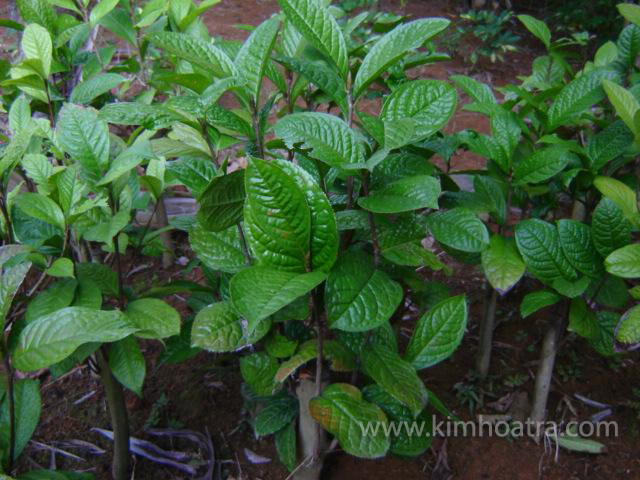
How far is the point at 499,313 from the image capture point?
1916 millimetres

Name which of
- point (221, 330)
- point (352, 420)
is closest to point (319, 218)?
point (221, 330)

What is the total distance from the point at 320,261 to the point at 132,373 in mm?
558

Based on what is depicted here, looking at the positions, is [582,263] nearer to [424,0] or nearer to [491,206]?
[491,206]

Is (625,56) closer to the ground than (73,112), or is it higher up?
closer to the ground

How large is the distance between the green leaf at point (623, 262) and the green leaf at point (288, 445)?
79 cm

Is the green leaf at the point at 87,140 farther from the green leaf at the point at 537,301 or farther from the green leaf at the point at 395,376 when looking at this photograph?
the green leaf at the point at 537,301

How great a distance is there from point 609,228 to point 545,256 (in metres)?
0.14

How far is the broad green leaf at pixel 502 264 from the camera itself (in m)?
1.18

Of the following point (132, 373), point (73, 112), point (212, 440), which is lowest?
point (212, 440)

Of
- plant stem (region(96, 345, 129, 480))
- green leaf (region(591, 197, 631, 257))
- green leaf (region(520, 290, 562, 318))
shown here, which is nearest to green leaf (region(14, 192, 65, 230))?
plant stem (region(96, 345, 129, 480))

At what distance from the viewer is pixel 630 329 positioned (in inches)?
43.3

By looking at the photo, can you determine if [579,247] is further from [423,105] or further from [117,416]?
Result: [117,416]

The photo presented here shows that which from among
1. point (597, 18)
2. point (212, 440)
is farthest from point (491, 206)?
point (597, 18)

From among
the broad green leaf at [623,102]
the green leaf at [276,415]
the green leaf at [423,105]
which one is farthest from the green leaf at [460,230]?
the green leaf at [276,415]
